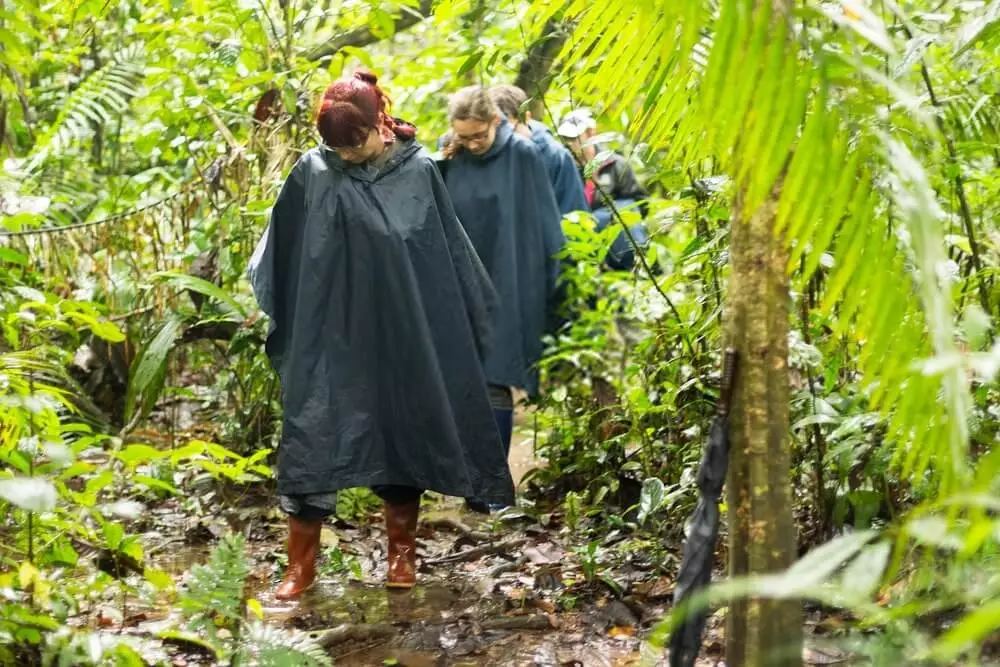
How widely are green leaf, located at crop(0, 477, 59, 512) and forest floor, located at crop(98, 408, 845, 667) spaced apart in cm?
60

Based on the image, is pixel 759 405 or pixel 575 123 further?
pixel 575 123

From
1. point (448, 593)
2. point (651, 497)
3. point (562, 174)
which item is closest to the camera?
point (651, 497)

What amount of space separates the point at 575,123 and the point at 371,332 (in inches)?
46.1

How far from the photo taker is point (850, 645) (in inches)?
76.5

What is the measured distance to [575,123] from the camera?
4836mm

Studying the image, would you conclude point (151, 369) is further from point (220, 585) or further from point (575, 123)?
point (220, 585)

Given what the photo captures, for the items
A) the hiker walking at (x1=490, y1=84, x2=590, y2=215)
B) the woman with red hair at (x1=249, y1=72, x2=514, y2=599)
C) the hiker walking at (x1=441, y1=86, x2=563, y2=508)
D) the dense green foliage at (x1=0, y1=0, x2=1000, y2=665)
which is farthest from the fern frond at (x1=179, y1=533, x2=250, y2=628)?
the hiker walking at (x1=490, y1=84, x2=590, y2=215)

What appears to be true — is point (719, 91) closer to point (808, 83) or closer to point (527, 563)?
point (808, 83)

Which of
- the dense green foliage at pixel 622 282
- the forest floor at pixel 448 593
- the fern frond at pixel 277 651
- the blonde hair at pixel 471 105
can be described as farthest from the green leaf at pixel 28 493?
the blonde hair at pixel 471 105

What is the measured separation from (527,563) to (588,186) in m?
3.43

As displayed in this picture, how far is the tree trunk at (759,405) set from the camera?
246cm

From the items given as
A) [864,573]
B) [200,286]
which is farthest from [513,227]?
[864,573]

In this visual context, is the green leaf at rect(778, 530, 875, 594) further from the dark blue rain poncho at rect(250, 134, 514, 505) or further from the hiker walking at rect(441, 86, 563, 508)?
the hiker walking at rect(441, 86, 563, 508)

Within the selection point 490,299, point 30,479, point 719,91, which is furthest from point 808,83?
point 490,299
